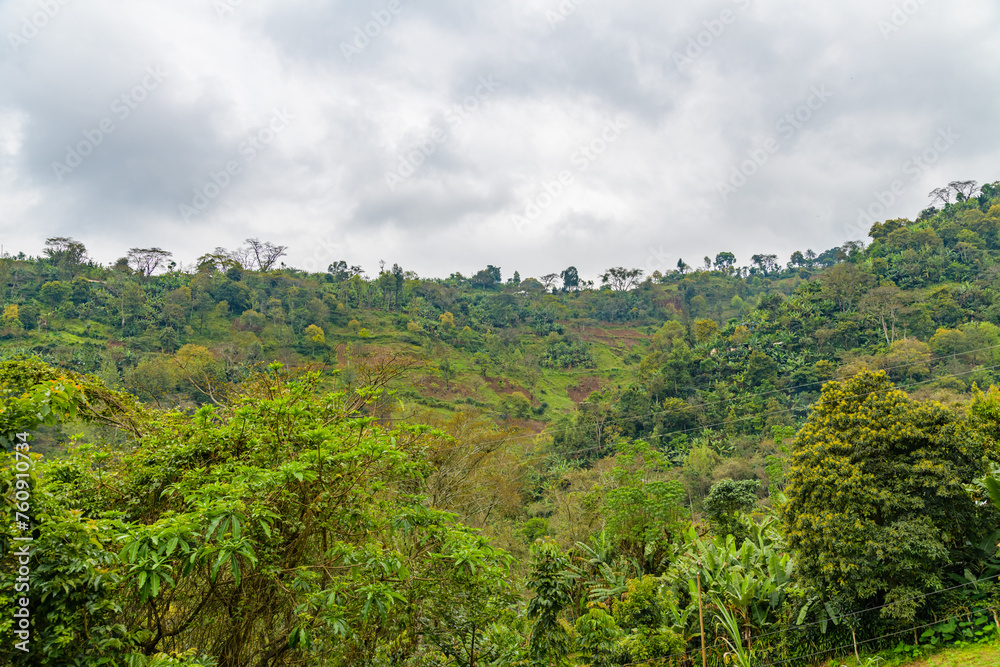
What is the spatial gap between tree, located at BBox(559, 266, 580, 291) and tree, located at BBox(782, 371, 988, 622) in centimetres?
6734

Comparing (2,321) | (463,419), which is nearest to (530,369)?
(463,419)

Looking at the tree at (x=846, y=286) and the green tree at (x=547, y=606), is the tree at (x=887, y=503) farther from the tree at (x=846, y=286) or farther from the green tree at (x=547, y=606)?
the tree at (x=846, y=286)

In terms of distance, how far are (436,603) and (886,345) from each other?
3732 cm

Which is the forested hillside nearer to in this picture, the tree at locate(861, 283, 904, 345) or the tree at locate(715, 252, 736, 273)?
the tree at locate(861, 283, 904, 345)

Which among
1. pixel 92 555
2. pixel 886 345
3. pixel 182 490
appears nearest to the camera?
pixel 92 555

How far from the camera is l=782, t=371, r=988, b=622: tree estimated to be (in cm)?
743

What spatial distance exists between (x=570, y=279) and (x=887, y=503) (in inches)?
2713

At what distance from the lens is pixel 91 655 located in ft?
10.5

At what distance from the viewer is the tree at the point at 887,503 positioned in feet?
24.4

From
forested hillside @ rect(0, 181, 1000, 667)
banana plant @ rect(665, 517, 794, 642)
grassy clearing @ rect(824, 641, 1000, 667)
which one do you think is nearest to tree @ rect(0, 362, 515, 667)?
forested hillside @ rect(0, 181, 1000, 667)

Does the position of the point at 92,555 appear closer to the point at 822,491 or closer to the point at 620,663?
the point at 620,663

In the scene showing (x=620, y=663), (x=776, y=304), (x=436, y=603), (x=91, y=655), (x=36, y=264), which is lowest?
(x=620, y=663)

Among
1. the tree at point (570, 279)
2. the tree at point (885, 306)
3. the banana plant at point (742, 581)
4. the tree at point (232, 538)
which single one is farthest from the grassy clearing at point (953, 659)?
the tree at point (570, 279)

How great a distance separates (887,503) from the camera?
7.66m
